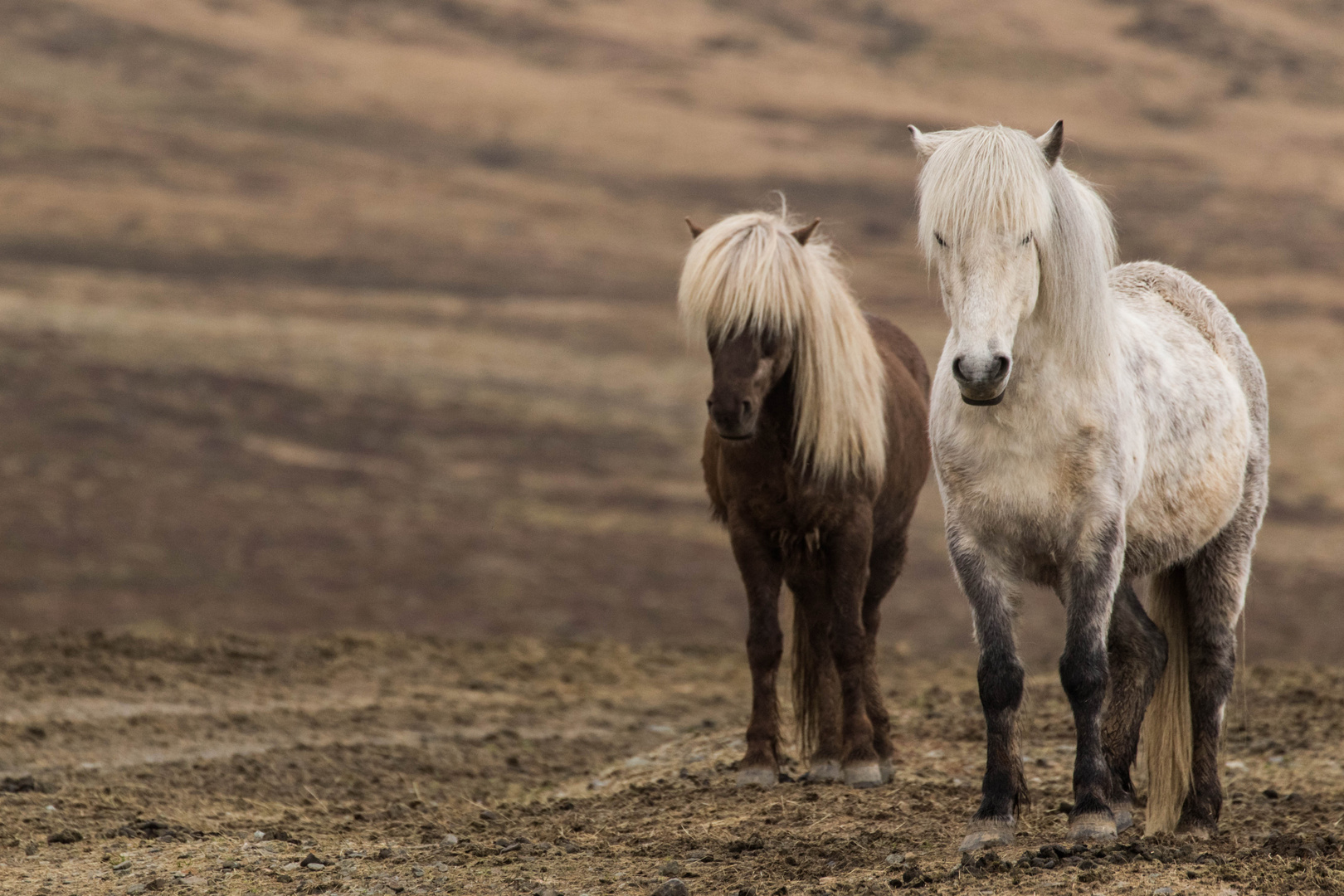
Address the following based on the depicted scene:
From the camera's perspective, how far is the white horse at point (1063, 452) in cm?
400

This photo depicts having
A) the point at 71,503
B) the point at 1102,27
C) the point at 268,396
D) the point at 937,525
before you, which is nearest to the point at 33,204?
the point at 268,396

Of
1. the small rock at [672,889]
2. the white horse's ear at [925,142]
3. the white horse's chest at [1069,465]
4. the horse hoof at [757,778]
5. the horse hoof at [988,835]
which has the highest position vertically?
the white horse's ear at [925,142]

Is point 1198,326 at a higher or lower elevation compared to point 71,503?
higher

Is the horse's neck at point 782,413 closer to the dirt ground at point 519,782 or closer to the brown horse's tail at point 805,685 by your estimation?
the brown horse's tail at point 805,685

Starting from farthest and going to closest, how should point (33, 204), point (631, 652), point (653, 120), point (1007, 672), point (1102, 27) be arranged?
point (1102, 27), point (653, 120), point (33, 204), point (631, 652), point (1007, 672)

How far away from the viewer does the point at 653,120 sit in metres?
29.0

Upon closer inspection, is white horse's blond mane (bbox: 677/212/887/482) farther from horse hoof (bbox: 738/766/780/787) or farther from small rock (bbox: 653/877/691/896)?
small rock (bbox: 653/877/691/896)

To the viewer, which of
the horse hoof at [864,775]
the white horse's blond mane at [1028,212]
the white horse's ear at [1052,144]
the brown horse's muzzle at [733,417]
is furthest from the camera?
the horse hoof at [864,775]

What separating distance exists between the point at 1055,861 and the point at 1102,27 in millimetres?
33769

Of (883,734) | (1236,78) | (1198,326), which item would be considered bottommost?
(883,734)

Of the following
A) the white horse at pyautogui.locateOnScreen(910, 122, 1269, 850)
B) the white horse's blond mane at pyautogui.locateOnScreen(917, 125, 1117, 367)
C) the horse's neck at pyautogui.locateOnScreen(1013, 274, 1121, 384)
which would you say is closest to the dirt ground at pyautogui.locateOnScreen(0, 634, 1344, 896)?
the white horse at pyautogui.locateOnScreen(910, 122, 1269, 850)

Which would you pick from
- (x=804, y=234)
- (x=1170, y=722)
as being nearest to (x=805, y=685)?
(x=1170, y=722)

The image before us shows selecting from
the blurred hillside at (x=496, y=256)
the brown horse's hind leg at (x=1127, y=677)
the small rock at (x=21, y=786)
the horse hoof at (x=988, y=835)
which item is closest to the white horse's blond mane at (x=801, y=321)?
the brown horse's hind leg at (x=1127, y=677)

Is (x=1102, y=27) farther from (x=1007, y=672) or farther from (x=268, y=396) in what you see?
(x=1007, y=672)
